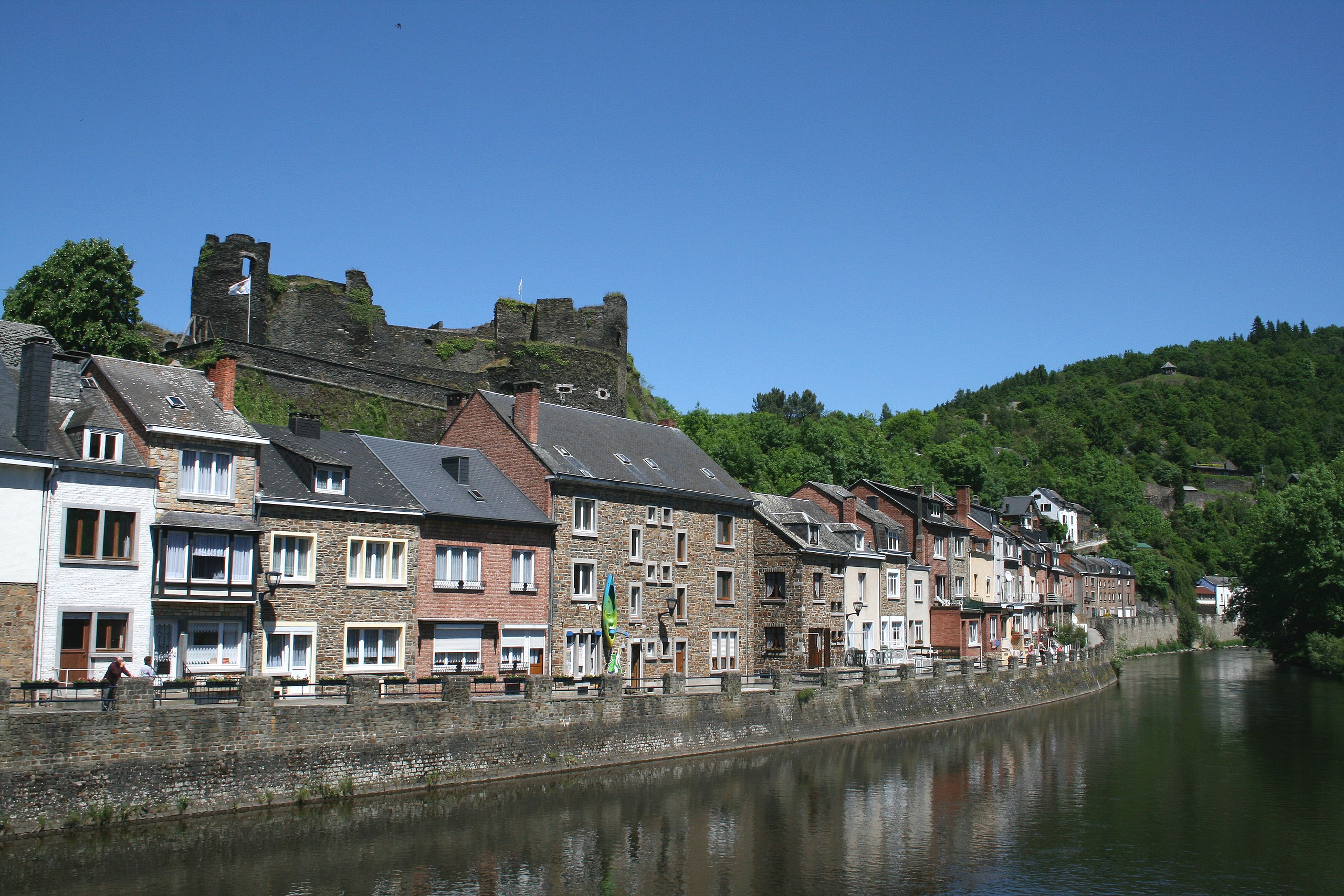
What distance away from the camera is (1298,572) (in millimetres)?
72125

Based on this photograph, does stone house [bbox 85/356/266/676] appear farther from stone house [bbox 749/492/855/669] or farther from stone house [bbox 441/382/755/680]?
stone house [bbox 749/492/855/669]

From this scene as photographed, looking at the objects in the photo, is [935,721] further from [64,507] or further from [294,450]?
[64,507]

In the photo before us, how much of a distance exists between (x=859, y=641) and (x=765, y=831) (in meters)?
28.0

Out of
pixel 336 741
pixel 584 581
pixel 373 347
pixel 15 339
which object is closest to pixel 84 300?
pixel 15 339

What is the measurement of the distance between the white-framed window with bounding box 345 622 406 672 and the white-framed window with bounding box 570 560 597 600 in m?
7.47

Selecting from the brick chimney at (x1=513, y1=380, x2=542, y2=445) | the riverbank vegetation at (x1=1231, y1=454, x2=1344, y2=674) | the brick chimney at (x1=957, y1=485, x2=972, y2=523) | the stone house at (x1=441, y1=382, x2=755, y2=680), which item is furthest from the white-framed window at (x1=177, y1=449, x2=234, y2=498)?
the riverbank vegetation at (x1=1231, y1=454, x2=1344, y2=674)

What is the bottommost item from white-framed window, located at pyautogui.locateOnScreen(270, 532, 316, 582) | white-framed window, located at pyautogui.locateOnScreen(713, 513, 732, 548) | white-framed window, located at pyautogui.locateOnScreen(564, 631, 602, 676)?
white-framed window, located at pyautogui.locateOnScreen(564, 631, 602, 676)

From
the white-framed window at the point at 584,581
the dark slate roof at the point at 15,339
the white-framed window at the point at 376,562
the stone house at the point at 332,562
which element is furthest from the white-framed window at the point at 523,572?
the dark slate roof at the point at 15,339

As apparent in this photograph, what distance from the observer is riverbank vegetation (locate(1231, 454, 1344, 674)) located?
7012 cm

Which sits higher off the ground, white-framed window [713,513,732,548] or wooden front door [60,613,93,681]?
white-framed window [713,513,732,548]

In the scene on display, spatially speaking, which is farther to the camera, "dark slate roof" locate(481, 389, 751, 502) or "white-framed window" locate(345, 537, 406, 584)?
"dark slate roof" locate(481, 389, 751, 502)

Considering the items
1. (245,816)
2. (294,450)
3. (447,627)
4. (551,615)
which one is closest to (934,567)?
(551,615)

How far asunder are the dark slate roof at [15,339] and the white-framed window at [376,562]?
31.9 feet

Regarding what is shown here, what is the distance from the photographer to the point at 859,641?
175 feet
